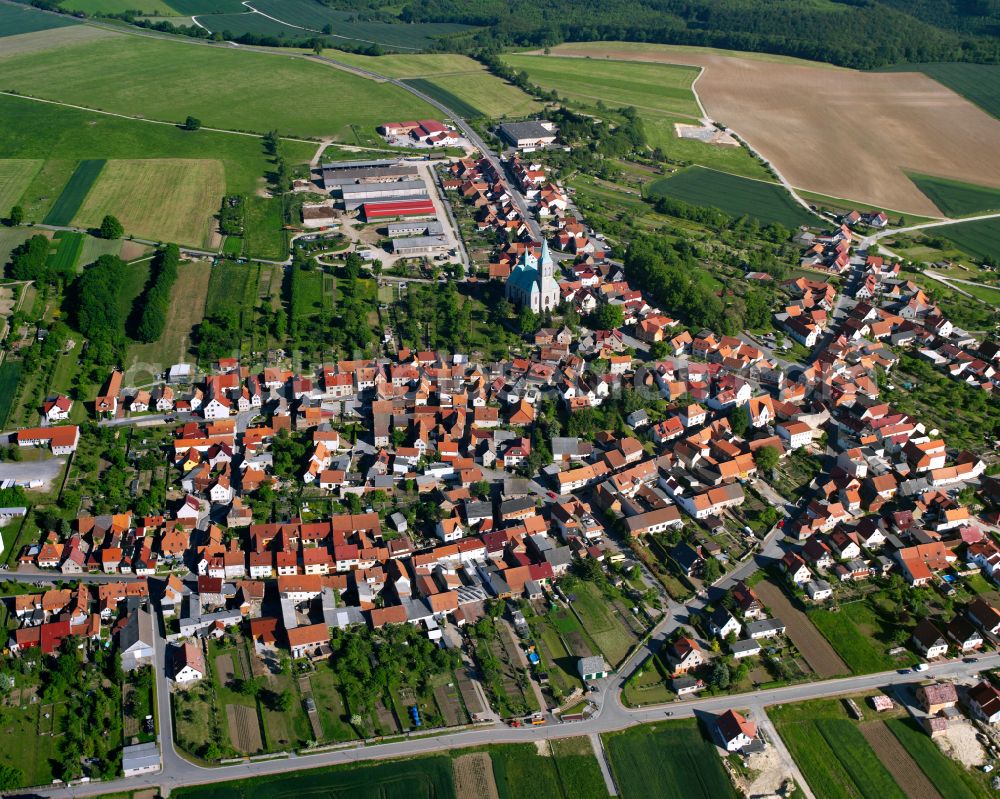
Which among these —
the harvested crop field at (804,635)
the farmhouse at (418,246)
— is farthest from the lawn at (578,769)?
the farmhouse at (418,246)

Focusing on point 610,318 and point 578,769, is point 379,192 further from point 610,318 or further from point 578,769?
point 578,769

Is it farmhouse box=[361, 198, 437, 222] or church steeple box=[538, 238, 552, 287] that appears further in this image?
farmhouse box=[361, 198, 437, 222]

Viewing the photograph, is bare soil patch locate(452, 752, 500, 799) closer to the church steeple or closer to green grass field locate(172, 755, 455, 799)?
green grass field locate(172, 755, 455, 799)

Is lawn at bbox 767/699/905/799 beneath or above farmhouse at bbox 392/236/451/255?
beneath

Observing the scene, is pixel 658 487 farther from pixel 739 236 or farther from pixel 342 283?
pixel 739 236

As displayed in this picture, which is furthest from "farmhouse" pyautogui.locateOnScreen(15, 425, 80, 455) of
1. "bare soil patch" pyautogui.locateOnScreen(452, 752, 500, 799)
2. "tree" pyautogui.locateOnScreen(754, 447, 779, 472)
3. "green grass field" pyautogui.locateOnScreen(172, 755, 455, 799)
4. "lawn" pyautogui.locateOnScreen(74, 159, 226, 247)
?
"tree" pyautogui.locateOnScreen(754, 447, 779, 472)

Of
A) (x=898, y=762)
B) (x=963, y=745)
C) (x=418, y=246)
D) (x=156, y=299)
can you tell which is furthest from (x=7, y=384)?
(x=963, y=745)

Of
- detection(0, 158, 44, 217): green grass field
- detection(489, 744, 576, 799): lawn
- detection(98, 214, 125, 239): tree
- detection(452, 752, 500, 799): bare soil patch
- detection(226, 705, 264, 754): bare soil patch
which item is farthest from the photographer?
detection(0, 158, 44, 217): green grass field

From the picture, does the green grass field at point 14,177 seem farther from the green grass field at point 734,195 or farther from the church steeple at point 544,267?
the green grass field at point 734,195
